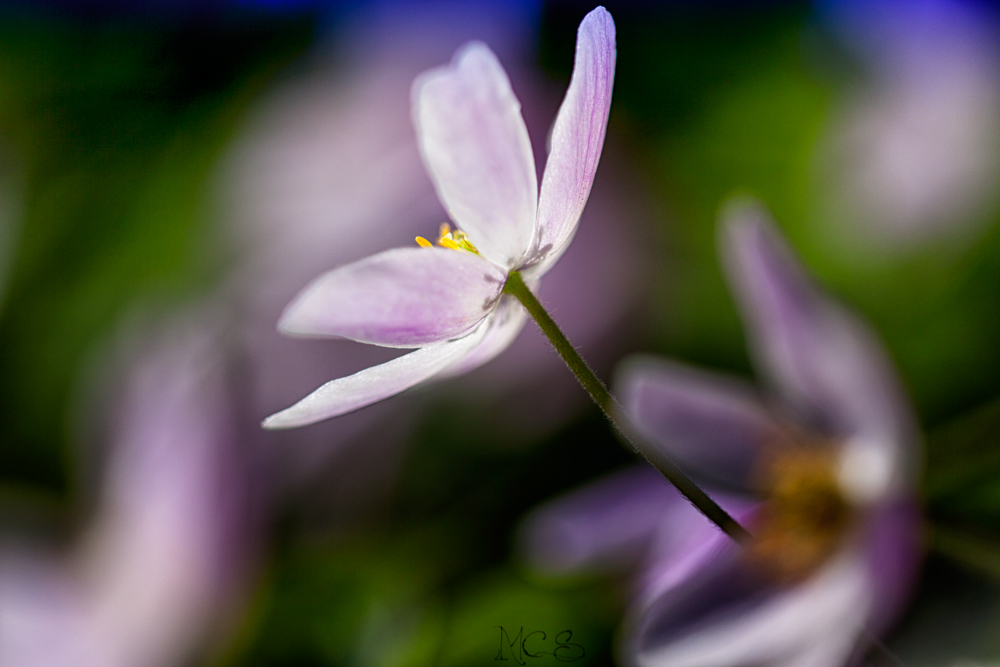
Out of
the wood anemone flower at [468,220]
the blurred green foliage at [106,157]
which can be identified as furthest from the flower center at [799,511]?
the blurred green foliage at [106,157]

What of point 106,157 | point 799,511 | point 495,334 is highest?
point 106,157

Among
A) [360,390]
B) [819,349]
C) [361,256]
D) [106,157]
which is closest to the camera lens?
[360,390]

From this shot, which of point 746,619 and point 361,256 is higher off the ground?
point 361,256

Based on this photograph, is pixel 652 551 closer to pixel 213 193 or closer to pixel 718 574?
pixel 718 574

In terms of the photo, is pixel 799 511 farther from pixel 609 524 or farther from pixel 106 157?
pixel 106 157

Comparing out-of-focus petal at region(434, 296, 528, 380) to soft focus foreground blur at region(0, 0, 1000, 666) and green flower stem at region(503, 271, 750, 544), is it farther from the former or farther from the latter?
soft focus foreground blur at region(0, 0, 1000, 666)

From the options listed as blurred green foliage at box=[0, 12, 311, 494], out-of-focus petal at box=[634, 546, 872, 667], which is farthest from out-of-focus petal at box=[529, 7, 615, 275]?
blurred green foliage at box=[0, 12, 311, 494]

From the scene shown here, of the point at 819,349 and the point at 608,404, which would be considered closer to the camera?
the point at 608,404

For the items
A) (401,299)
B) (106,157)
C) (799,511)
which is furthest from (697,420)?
(106,157)

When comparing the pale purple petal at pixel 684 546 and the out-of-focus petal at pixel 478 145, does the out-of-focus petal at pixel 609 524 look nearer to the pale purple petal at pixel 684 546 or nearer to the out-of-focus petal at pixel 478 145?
the pale purple petal at pixel 684 546
